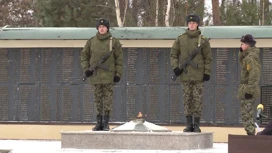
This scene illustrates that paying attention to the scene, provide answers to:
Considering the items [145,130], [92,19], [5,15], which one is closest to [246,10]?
[92,19]

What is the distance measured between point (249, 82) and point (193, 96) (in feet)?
4.51

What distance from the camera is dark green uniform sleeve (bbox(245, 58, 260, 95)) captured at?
15102 mm

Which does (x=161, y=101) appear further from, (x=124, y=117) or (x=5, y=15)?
(x=5, y=15)

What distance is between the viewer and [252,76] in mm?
15117

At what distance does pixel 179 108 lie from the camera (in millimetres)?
19141

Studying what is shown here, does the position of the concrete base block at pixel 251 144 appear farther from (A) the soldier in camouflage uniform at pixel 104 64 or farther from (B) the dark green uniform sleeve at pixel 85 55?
(B) the dark green uniform sleeve at pixel 85 55

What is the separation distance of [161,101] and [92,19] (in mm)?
23117

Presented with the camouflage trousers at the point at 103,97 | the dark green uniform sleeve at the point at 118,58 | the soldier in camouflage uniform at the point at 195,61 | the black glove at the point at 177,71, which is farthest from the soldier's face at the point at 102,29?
the black glove at the point at 177,71

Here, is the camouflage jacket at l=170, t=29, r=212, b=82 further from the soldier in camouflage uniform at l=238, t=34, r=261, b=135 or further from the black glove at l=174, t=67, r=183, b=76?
the soldier in camouflage uniform at l=238, t=34, r=261, b=135

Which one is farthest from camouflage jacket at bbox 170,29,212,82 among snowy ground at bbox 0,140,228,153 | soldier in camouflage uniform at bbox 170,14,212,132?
snowy ground at bbox 0,140,228,153

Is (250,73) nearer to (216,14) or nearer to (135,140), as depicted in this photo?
(135,140)

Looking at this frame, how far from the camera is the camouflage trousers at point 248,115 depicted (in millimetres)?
15008

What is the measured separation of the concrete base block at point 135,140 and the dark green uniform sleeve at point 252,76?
1.25 metres

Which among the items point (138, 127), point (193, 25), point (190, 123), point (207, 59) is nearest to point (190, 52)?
point (207, 59)
